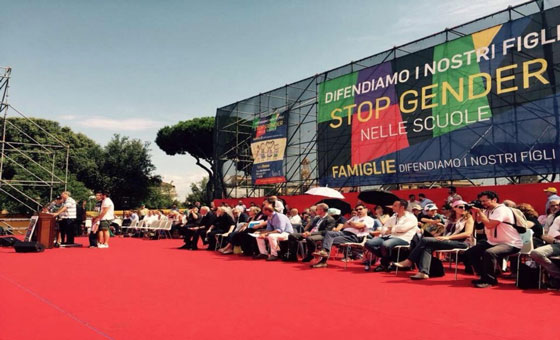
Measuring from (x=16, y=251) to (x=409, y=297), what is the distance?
9056 millimetres

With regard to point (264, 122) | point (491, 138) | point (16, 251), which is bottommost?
point (16, 251)

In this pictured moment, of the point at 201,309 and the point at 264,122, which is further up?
the point at 264,122

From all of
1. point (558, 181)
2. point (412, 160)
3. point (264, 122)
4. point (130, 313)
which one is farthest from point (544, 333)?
point (264, 122)

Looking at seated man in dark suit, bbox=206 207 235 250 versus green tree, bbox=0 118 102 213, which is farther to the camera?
green tree, bbox=0 118 102 213

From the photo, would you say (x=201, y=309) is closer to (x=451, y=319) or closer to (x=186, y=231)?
(x=451, y=319)

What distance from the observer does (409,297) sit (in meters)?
4.92

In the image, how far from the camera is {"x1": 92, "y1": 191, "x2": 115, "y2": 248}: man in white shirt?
10.9 meters

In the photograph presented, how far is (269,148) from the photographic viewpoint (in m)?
19.2

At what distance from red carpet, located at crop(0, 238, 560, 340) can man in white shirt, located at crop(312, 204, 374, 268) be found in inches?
21.7

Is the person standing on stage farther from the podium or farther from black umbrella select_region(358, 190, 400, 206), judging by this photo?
black umbrella select_region(358, 190, 400, 206)

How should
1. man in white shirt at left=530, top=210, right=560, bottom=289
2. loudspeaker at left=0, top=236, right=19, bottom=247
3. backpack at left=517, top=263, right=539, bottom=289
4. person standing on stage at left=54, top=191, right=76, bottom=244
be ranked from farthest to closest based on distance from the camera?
loudspeaker at left=0, top=236, right=19, bottom=247 < person standing on stage at left=54, top=191, right=76, bottom=244 < backpack at left=517, top=263, right=539, bottom=289 < man in white shirt at left=530, top=210, right=560, bottom=289

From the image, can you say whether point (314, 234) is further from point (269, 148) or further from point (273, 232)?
point (269, 148)

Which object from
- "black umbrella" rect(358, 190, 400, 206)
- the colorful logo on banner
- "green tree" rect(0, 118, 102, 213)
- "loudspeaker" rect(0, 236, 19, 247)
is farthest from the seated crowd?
"green tree" rect(0, 118, 102, 213)

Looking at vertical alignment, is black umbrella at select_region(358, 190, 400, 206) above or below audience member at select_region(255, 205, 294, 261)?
above
